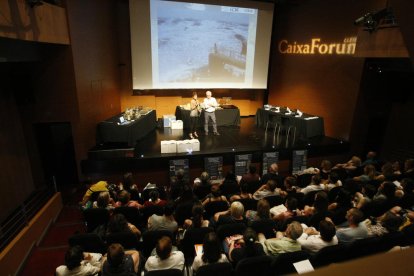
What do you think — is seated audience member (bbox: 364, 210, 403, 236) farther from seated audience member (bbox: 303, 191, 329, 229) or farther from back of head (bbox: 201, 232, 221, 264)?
back of head (bbox: 201, 232, 221, 264)

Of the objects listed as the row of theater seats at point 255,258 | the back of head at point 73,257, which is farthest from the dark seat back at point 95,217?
the back of head at point 73,257

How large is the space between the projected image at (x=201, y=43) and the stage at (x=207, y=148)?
2383 mm

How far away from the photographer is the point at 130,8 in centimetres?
895

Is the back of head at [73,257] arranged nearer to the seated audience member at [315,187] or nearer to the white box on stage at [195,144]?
the seated audience member at [315,187]

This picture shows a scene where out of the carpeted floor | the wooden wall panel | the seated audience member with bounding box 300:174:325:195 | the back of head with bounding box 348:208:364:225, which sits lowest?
the carpeted floor

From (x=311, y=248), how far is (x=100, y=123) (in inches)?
229

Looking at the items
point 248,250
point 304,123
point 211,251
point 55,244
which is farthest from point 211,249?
point 304,123

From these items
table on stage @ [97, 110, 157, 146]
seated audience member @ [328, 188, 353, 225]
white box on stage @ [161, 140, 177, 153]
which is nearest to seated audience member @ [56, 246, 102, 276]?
seated audience member @ [328, 188, 353, 225]

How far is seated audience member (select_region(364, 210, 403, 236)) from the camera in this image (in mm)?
3043

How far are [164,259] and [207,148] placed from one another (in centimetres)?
455

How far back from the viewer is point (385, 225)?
10.2 feet

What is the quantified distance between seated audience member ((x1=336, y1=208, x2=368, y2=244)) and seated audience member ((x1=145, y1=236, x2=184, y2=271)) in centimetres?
190

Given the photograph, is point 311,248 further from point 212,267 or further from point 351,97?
point 351,97

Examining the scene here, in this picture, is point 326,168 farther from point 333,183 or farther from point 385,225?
point 385,225
